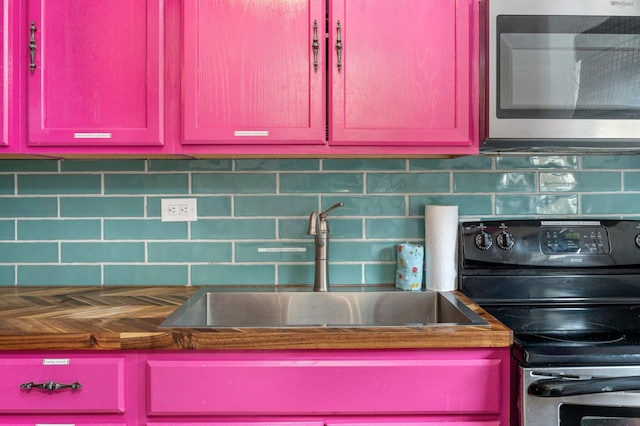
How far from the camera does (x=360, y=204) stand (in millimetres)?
1708

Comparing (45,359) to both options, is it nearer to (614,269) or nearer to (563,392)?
(563,392)

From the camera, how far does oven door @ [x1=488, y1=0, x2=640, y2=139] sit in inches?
53.1

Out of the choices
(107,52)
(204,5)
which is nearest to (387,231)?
(204,5)

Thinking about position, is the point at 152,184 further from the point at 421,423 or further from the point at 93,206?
the point at 421,423

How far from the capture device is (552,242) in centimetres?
163

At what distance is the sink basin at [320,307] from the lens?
62.8 inches

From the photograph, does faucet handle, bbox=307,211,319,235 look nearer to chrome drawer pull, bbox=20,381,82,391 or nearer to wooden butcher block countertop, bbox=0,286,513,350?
wooden butcher block countertop, bbox=0,286,513,350

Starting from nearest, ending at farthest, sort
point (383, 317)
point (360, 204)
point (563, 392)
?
point (563, 392) < point (383, 317) < point (360, 204)

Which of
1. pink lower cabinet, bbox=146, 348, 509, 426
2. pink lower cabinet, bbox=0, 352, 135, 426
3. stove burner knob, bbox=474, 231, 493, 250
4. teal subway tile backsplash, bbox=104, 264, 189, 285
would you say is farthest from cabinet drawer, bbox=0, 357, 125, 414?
stove burner knob, bbox=474, 231, 493, 250

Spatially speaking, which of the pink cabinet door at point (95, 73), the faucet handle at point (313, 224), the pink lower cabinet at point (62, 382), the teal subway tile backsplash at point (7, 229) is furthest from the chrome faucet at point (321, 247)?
the teal subway tile backsplash at point (7, 229)

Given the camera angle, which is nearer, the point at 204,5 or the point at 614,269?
the point at 204,5

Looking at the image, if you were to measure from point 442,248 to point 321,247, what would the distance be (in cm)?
42

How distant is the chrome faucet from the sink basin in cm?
4

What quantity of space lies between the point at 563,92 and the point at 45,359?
1.57m
